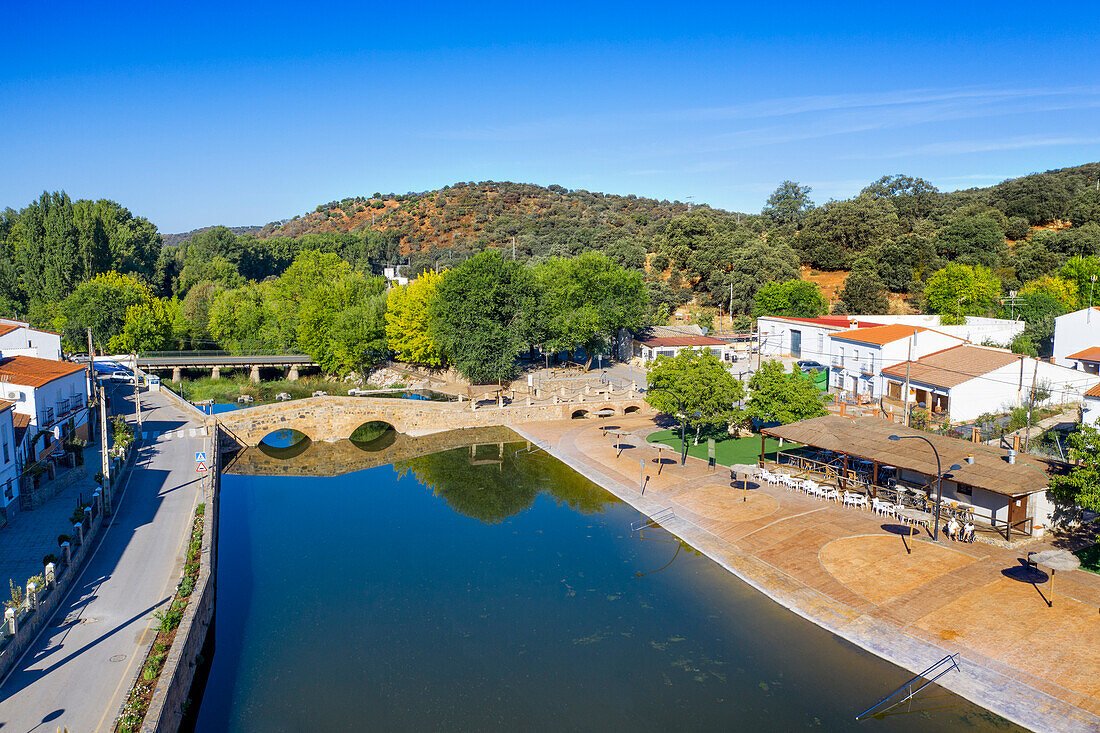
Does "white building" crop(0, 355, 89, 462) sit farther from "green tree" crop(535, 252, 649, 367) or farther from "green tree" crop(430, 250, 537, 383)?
"green tree" crop(535, 252, 649, 367)

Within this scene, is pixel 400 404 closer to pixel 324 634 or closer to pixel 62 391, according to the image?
pixel 62 391

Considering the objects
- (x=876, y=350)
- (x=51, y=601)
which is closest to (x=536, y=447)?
(x=876, y=350)

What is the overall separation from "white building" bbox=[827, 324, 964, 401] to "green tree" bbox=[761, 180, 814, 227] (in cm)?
6464

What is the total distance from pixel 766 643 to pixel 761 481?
1349 cm

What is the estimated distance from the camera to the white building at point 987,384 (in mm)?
39312

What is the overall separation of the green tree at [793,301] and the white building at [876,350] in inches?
895

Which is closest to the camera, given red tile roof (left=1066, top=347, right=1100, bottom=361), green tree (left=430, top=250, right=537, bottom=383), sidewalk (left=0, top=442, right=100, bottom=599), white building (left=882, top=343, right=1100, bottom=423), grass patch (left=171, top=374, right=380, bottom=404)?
sidewalk (left=0, top=442, right=100, bottom=599)

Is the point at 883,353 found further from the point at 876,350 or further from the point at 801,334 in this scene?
the point at 801,334

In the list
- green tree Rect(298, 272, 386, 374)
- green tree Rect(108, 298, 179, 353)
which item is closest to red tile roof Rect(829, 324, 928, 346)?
green tree Rect(298, 272, 386, 374)

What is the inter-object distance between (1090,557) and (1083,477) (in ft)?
10.3

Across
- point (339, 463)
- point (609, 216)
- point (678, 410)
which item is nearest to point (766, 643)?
point (678, 410)

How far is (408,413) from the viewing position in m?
47.1

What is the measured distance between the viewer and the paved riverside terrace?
17.4 m

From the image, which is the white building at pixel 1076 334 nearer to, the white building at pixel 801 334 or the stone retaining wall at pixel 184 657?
the white building at pixel 801 334
